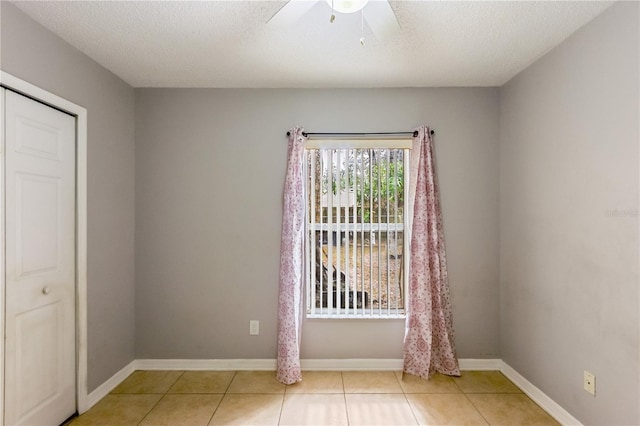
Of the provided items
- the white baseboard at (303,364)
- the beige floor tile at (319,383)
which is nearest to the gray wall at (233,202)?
the white baseboard at (303,364)

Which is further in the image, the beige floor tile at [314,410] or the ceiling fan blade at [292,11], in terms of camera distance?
the beige floor tile at [314,410]

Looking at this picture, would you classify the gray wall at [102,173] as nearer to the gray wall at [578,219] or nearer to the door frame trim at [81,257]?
the door frame trim at [81,257]

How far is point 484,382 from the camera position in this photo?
2.66 metres

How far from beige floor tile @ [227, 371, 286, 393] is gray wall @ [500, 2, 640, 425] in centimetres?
191

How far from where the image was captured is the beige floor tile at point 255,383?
2.56 m

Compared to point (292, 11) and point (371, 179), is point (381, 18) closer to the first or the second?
point (292, 11)

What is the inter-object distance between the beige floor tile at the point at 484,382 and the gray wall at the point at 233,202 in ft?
1.72

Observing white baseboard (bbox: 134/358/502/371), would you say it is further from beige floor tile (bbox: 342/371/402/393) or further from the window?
the window

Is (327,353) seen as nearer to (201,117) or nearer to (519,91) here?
(201,117)

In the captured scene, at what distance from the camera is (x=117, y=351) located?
2672 mm

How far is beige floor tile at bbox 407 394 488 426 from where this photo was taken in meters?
2.17

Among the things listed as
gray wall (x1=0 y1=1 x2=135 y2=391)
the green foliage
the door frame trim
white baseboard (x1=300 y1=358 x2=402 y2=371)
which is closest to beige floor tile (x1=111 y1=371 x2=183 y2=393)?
gray wall (x1=0 y1=1 x2=135 y2=391)

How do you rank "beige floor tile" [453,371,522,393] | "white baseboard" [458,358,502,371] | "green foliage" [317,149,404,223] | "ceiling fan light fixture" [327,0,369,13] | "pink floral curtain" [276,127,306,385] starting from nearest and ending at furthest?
"ceiling fan light fixture" [327,0,369,13], "beige floor tile" [453,371,522,393], "pink floral curtain" [276,127,306,385], "white baseboard" [458,358,502,371], "green foliage" [317,149,404,223]

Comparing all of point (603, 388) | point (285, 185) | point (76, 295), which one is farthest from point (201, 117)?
point (603, 388)
